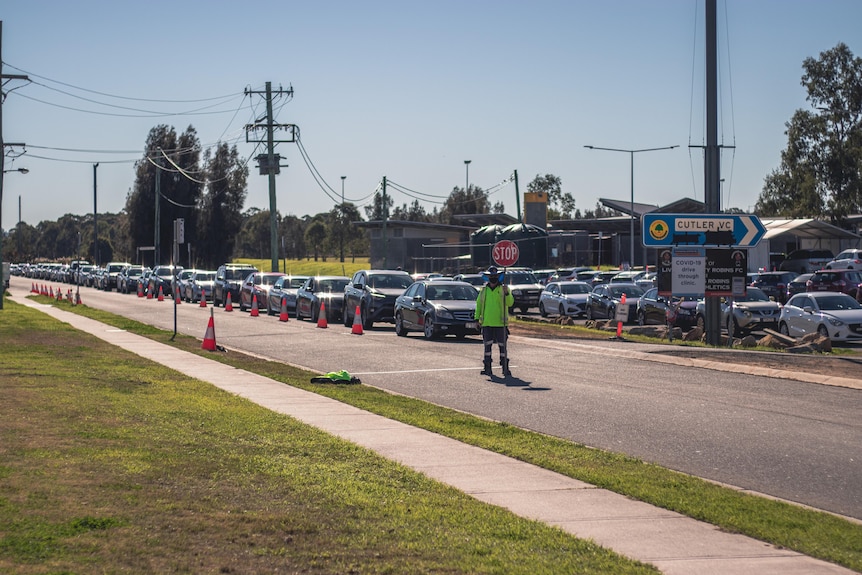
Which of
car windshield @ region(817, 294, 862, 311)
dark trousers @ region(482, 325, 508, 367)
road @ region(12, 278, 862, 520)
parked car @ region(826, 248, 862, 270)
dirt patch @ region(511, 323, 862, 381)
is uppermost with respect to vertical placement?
parked car @ region(826, 248, 862, 270)

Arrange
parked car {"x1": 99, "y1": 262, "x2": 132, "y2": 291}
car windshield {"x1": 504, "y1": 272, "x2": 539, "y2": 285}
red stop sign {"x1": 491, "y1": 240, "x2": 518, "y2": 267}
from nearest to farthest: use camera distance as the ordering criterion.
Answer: red stop sign {"x1": 491, "y1": 240, "x2": 518, "y2": 267}
car windshield {"x1": 504, "y1": 272, "x2": 539, "y2": 285}
parked car {"x1": 99, "y1": 262, "x2": 132, "y2": 291}

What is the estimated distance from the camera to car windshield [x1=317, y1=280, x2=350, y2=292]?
1459 inches

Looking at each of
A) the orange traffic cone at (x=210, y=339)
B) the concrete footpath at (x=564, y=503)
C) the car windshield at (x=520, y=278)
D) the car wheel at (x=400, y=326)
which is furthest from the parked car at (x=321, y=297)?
the concrete footpath at (x=564, y=503)

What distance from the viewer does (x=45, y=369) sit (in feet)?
56.6

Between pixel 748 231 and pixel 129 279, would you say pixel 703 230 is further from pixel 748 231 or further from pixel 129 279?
pixel 129 279

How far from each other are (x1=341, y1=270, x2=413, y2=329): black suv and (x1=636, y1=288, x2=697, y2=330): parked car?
24.7 feet

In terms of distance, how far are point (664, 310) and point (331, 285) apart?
1092 centimetres

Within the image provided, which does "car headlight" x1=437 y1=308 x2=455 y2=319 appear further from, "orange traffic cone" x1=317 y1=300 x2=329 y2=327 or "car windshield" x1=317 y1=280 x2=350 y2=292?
"car windshield" x1=317 y1=280 x2=350 y2=292

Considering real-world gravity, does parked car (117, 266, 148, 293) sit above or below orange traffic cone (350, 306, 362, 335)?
above

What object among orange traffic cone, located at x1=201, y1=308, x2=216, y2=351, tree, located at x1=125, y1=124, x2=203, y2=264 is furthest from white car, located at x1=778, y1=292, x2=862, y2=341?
tree, located at x1=125, y1=124, x2=203, y2=264

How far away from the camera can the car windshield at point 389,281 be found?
112 ft

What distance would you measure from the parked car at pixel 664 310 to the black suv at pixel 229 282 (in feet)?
65.1

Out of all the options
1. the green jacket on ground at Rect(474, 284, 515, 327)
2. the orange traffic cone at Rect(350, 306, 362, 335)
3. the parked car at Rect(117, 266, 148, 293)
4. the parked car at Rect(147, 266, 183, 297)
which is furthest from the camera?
the parked car at Rect(117, 266, 148, 293)

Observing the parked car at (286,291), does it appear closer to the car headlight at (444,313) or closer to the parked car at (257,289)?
the parked car at (257,289)
